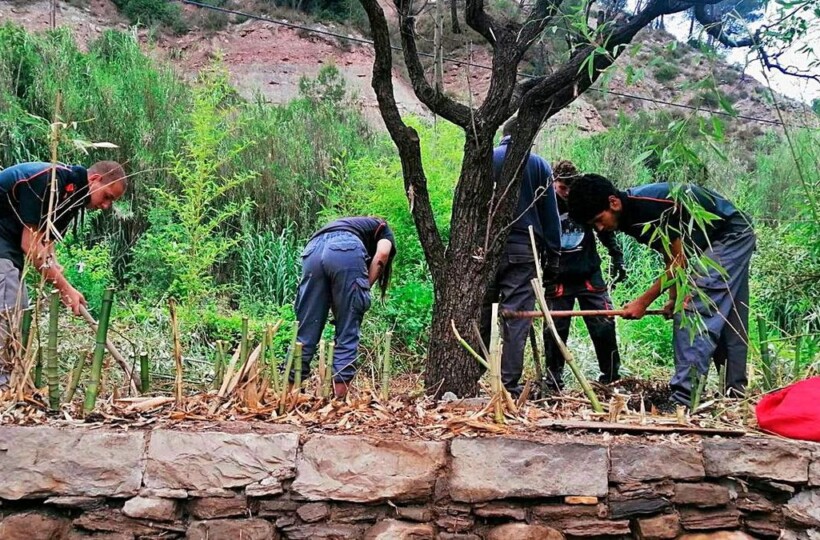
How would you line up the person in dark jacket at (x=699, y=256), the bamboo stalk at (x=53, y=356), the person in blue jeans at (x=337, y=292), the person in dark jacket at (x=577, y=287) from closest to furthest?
the bamboo stalk at (x=53, y=356) < the person in dark jacket at (x=699, y=256) < the person in blue jeans at (x=337, y=292) < the person in dark jacket at (x=577, y=287)

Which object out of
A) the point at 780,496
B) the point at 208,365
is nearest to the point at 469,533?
the point at 780,496

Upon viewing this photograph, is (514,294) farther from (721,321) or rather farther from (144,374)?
(144,374)

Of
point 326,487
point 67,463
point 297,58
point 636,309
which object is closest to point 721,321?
point 636,309

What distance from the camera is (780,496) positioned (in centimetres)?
238

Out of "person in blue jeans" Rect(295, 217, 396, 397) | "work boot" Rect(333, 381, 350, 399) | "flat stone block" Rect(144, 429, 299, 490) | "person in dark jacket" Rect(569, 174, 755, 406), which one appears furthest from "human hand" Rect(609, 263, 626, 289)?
"flat stone block" Rect(144, 429, 299, 490)

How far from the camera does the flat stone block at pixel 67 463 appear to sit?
2.28m

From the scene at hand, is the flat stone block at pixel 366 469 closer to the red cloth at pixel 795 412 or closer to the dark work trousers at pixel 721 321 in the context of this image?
the red cloth at pixel 795 412

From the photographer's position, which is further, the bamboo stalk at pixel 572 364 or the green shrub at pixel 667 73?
the green shrub at pixel 667 73

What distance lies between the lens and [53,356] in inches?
100

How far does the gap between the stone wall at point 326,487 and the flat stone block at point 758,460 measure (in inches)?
1.6

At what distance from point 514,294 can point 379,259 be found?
2.52ft

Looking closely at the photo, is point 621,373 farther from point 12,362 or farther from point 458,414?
point 12,362

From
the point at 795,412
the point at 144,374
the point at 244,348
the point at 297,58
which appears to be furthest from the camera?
the point at 297,58

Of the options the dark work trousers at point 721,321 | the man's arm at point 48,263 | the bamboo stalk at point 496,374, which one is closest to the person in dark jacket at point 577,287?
the dark work trousers at point 721,321
